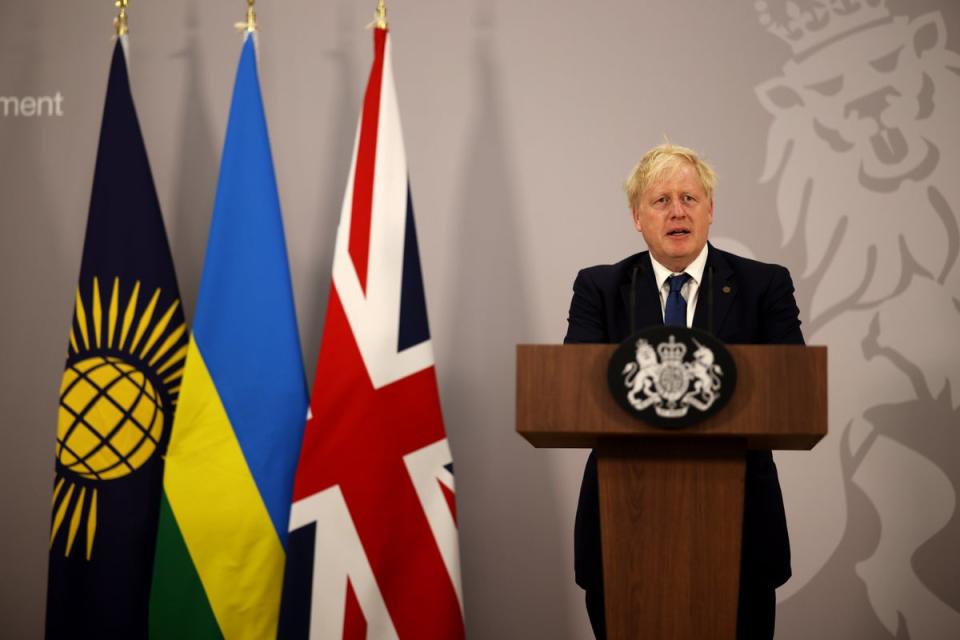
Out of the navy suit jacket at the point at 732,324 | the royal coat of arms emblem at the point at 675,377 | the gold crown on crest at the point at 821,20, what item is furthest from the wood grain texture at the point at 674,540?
the gold crown on crest at the point at 821,20

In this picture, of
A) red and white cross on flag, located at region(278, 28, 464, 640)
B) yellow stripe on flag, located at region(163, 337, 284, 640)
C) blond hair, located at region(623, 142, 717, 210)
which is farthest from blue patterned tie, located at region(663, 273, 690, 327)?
yellow stripe on flag, located at region(163, 337, 284, 640)

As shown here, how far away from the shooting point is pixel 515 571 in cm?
286

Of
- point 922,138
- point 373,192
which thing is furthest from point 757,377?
point 922,138

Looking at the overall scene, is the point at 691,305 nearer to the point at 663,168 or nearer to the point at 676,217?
the point at 676,217

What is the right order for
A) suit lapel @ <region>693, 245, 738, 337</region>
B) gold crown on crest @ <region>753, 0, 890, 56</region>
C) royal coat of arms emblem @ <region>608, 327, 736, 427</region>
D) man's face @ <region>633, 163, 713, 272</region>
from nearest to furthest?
1. royal coat of arms emblem @ <region>608, 327, 736, 427</region>
2. suit lapel @ <region>693, 245, 738, 337</region>
3. man's face @ <region>633, 163, 713, 272</region>
4. gold crown on crest @ <region>753, 0, 890, 56</region>

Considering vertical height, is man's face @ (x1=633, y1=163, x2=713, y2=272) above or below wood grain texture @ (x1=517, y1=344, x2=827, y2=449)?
above

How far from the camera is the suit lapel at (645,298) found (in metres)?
1.80

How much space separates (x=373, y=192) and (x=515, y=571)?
1280 mm

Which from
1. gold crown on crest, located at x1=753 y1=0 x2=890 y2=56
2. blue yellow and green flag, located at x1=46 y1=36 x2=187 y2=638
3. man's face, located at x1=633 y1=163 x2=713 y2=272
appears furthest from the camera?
gold crown on crest, located at x1=753 y1=0 x2=890 y2=56

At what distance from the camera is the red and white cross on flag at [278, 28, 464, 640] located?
2.39 metres

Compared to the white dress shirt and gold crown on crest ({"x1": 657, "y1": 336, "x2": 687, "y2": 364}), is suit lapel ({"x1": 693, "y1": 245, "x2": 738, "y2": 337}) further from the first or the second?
gold crown on crest ({"x1": 657, "y1": 336, "x2": 687, "y2": 364})

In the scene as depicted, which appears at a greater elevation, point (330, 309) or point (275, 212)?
point (275, 212)

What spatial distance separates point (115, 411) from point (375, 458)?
77cm

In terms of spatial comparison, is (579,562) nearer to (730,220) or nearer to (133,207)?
(730,220)
